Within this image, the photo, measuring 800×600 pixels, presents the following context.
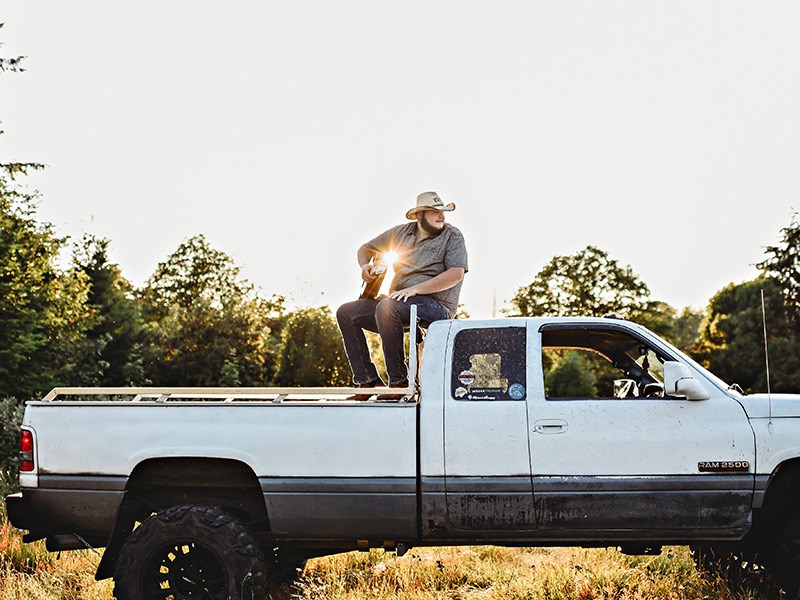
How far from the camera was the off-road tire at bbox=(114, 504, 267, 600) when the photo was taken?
17.6 ft

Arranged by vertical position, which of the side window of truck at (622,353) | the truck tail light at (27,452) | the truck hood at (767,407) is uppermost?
the side window of truck at (622,353)

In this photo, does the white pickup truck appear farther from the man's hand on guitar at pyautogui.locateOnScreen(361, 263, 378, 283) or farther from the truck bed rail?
the man's hand on guitar at pyautogui.locateOnScreen(361, 263, 378, 283)

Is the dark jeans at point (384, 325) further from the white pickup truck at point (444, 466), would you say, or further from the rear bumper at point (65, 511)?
the rear bumper at point (65, 511)

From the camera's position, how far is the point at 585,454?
5.34 m

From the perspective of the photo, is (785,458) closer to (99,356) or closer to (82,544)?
(82,544)

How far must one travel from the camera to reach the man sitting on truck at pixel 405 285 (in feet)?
20.8

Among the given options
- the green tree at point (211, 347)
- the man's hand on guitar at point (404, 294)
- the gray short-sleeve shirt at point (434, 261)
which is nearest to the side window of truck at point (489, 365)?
the man's hand on guitar at point (404, 294)

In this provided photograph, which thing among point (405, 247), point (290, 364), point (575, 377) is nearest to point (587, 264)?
point (575, 377)

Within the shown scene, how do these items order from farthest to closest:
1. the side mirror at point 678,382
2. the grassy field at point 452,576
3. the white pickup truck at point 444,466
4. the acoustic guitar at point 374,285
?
1. the acoustic guitar at point 374,285
2. the grassy field at point 452,576
3. the white pickup truck at point 444,466
4. the side mirror at point 678,382

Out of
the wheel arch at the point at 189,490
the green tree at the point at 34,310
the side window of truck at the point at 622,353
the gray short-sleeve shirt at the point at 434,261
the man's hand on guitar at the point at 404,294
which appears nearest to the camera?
the wheel arch at the point at 189,490

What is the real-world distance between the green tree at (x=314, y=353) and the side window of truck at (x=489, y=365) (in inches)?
1153

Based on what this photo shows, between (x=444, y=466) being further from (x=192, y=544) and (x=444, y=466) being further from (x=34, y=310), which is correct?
(x=34, y=310)

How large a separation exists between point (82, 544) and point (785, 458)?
13.8 ft

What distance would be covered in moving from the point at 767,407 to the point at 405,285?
257 centimetres
